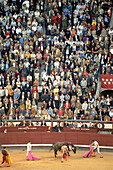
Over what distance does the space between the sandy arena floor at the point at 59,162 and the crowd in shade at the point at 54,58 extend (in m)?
3.10

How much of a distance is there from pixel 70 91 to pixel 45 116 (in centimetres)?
219

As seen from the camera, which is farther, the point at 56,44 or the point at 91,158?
the point at 56,44

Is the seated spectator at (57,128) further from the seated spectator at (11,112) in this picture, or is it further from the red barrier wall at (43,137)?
the seated spectator at (11,112)

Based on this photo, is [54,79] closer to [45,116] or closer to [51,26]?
[45,116]

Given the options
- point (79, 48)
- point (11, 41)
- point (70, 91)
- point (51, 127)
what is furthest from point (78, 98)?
point (11, 41)

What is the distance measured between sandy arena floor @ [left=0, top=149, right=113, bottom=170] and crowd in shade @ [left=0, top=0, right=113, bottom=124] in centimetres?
310

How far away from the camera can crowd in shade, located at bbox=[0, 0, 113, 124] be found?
2339 cm

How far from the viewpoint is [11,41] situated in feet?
86.8

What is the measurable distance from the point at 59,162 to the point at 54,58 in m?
8.64

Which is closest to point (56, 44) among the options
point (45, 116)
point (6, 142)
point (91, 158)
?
point (45, 116)

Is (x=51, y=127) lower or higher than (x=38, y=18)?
lower

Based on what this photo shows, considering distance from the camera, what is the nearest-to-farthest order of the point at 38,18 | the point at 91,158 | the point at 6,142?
the point at 91,158, the point at 6,142, the point at 38,18

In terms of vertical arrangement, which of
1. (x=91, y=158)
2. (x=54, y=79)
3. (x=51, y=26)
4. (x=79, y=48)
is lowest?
(x=91, y=158)

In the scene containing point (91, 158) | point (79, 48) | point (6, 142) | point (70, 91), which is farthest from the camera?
point (79, 48)
